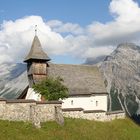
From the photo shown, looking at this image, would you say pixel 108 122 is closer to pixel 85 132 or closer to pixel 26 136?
pixel 85 132

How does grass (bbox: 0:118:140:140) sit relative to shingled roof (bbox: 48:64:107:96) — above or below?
below

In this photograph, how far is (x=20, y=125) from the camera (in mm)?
47594

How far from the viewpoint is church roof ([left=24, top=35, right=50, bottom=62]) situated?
73688 millimetres

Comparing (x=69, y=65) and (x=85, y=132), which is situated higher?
(x=69, y=65)

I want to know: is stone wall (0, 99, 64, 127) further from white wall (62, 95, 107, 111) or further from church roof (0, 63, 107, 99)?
church roof (0, 63, 107, 99)

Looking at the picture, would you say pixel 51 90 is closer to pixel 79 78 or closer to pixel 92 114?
pixel 92 114

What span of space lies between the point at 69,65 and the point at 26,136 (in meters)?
35.3

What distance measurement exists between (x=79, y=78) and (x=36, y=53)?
10438 millimetres

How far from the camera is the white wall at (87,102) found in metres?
70.2

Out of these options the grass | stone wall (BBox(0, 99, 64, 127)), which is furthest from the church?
stone wall (BBox(0, 99, 64, 127))

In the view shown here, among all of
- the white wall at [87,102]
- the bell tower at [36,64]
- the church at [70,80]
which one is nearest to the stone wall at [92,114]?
the church at [70,80]

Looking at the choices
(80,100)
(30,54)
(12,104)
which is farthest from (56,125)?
(30,54)

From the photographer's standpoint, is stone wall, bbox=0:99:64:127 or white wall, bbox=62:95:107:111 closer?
stone wall, bbox=0:99:64:127

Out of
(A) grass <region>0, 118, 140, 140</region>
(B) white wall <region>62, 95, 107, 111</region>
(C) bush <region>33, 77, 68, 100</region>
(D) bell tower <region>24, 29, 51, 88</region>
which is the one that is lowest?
(A) grass <region>0, 118, 140, 140</region>
